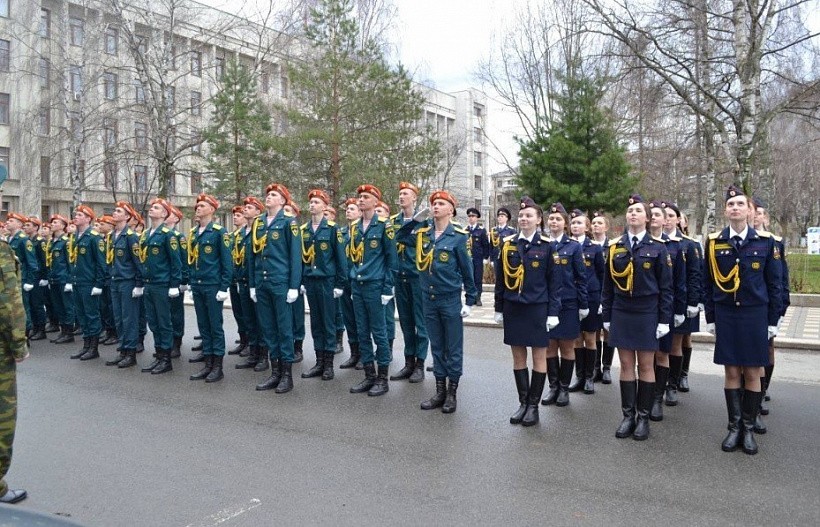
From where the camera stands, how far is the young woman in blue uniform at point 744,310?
17.1ft

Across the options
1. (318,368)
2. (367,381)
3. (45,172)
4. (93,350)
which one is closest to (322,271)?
(318,368)

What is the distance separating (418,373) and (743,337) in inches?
152

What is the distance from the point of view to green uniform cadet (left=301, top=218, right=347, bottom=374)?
8.21 metres

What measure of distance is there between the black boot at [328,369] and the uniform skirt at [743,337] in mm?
4455

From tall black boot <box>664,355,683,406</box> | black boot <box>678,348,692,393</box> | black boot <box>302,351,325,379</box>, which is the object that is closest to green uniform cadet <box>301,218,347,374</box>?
black boot <box>302,351,325,379</box>

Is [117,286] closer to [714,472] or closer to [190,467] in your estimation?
[190,467]

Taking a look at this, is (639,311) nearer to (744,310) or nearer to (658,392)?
(744,310)

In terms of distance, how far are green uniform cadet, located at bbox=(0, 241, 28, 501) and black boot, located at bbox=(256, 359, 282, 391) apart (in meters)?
3.23

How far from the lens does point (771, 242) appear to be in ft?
→ 17.5

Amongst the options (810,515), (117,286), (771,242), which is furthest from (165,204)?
(810,515)

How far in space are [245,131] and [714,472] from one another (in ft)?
67.0

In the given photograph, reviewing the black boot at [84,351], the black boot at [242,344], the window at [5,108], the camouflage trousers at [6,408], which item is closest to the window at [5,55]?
the window at [5,108]

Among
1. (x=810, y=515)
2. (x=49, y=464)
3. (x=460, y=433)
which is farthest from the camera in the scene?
(x=460, y=433)

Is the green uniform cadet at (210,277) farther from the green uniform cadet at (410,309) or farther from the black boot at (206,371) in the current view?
the green uniform cadet at (410,309)
